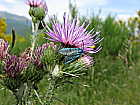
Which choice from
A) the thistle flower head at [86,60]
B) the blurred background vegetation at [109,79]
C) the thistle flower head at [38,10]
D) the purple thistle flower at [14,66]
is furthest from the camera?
the blurred background vegetation at [109,79]

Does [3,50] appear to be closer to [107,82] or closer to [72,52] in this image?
[72,52]

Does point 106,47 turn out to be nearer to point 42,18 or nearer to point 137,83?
point 137,83

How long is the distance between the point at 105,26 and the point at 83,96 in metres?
3.07

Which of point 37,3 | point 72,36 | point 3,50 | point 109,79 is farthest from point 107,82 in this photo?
point 3,50

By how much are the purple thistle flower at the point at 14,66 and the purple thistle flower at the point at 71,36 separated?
0.20 meters

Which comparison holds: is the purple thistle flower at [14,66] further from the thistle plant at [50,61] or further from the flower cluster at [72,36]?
the flower cluster at [72,36]

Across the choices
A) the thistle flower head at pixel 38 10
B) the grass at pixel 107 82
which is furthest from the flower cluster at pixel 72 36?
the grass at pixel 107 82

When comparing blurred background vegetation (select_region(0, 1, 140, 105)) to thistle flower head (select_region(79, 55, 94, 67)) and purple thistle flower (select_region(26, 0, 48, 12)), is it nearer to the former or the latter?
purple thistle flower (select_region(26, 0, 48, 12))

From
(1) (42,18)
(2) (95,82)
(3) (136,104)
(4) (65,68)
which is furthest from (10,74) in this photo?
(2) (95,82)

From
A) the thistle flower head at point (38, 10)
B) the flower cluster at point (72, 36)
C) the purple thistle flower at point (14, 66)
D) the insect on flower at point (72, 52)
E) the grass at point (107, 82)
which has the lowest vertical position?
the grass at point (107, 82)

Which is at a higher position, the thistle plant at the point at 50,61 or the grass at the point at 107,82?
the thistle plant at the point at 50,61

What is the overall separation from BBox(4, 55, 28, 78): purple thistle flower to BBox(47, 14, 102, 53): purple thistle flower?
204 mm

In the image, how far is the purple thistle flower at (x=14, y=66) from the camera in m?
1.49

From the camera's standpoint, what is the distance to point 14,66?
1.49 meters
